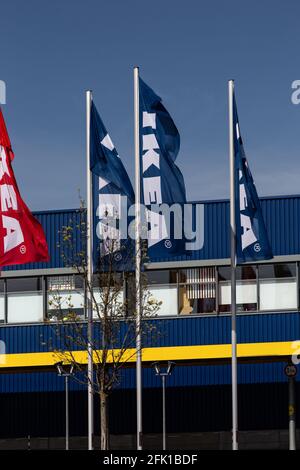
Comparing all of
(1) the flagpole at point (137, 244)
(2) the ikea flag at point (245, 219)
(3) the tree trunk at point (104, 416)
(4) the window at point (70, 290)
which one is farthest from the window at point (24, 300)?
(2) the ikea flag at point (245, 219)

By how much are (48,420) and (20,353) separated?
3186mm

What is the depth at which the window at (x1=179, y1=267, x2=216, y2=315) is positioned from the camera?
4769cm

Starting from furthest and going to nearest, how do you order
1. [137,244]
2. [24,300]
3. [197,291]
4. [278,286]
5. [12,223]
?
[24,300]
[197,291]
[278,286]
[137,244]
[12,223]

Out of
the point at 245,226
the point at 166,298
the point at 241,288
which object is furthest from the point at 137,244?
the point at 241,288

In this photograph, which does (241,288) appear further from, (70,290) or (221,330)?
(70,290)

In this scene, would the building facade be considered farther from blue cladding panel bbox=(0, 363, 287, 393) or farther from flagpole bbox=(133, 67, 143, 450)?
flagpole bbox=(133, 67, 143, 450)

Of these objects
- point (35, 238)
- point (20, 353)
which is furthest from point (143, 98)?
point (20, 353)

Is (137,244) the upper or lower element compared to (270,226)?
lower

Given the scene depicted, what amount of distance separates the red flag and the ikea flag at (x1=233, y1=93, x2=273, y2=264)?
20.5ft

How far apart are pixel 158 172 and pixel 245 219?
3.15 meters

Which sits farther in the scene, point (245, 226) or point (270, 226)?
point (270, 226)

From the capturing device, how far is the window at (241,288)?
4744 cm

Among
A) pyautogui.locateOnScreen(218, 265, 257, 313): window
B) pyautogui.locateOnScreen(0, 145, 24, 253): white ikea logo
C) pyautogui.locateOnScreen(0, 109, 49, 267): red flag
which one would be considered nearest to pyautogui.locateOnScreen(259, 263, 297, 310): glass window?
pyautogui.locateOnScreen(218, 265, 257, 313): window

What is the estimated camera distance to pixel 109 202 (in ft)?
125
